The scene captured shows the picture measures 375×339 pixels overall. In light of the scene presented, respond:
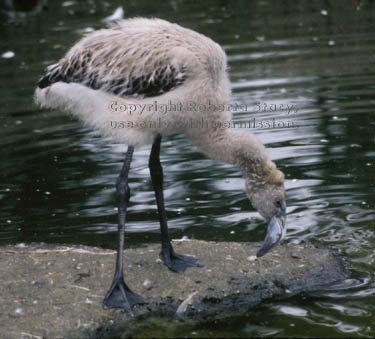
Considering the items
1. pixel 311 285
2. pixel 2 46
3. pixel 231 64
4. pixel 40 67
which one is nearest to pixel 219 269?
pixel 311 285

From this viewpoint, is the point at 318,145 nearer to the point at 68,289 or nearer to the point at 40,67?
the point at 68,289

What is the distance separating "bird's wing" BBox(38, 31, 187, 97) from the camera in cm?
514

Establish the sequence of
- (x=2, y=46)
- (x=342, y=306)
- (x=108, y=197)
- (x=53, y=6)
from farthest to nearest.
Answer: (x=53, y=6)
(x=2, y=46)
(x=108, y=197)
(x=342, y=306)

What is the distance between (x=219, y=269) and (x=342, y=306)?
39.5 inches

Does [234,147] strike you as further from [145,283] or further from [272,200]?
[145,283]

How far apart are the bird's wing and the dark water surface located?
1654 mm

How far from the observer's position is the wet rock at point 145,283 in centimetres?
495

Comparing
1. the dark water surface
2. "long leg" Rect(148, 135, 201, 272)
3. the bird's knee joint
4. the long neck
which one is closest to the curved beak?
the long neck

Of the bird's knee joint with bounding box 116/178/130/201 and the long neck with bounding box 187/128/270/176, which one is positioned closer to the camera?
the long neck with bounding box 187/128/270/176

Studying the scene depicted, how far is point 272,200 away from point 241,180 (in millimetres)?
2464

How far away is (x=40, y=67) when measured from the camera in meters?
13.2

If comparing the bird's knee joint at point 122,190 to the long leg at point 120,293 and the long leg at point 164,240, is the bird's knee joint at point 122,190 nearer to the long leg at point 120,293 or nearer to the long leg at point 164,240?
the long leg at point 120,293

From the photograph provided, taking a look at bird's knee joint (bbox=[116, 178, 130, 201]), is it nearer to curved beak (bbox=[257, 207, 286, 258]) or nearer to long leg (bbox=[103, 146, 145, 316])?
long leg (bbox=[103, 146, 145, 316])

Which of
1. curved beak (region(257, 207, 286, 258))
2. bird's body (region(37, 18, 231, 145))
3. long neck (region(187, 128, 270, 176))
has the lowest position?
curved beak (region(257, 207, 286, 258))
